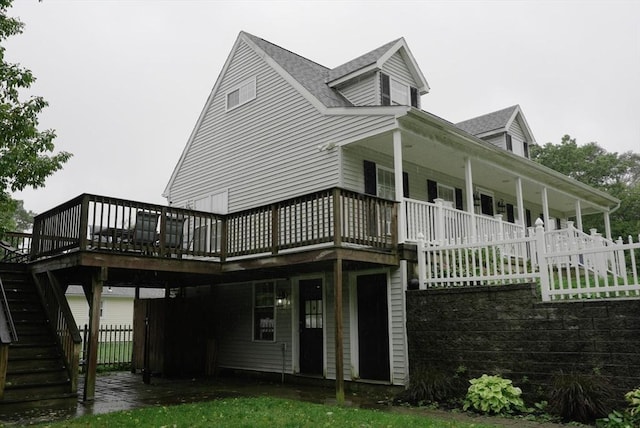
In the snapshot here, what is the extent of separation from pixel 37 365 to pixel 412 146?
A: 8568 mm

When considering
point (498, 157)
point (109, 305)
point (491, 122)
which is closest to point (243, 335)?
point (498, 157)

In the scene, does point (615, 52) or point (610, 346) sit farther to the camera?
point (615, 52)

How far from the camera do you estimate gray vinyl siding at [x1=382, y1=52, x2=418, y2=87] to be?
1372 cm

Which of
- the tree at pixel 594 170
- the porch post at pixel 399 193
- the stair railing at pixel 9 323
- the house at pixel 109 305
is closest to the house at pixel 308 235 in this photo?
the porch post at pixel 399 193

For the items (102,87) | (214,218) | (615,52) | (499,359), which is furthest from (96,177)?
(499,359)

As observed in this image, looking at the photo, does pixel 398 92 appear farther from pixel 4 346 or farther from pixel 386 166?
pixel 4 346

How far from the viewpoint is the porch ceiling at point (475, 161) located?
36.2ft

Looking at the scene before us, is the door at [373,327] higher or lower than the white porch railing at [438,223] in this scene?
lower

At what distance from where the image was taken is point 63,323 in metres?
9.73

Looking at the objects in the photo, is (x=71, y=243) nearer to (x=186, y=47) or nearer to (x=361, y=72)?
(x=361, y=72)

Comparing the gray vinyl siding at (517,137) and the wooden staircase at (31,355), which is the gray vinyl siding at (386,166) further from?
the wooden staircase at (31,355)

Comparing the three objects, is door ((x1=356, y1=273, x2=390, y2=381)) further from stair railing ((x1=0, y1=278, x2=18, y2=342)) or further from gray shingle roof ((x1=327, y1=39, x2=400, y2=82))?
stair railing ((x1=0, y1=278, x2=18, y2=342))

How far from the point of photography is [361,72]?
13352 mm

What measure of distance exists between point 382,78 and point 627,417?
9481 millimetres
